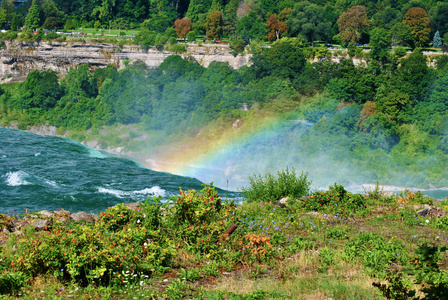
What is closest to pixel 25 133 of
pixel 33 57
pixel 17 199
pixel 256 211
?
pixel 33 57

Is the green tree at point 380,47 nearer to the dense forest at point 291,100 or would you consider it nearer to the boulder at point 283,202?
the dense forest at point 291,100

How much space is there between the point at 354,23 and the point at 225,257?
138ft

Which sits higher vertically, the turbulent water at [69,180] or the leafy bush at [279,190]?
the leafy bush at [279,190]

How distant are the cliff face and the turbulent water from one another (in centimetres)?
1570

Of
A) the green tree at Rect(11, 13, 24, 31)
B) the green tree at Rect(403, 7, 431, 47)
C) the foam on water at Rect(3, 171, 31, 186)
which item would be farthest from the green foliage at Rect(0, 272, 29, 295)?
the green tree at Rect(11, 13, 24, 31)

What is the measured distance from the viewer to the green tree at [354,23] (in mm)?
46000

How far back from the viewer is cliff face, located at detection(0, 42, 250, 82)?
49.4 meters

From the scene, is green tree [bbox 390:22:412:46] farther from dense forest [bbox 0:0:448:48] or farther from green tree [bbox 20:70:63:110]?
green tree [bbox 20:70:63:110]

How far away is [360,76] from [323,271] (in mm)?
35161

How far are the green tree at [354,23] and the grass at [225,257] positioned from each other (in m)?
37.3

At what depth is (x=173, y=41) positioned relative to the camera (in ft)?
165

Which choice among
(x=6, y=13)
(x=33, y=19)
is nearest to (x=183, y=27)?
(x=33, y=19)

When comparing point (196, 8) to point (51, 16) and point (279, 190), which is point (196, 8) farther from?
point (279, 190)

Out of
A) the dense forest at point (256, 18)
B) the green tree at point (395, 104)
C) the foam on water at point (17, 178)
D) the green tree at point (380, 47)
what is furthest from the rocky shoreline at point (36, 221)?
the dense forest at point (256, 18)
